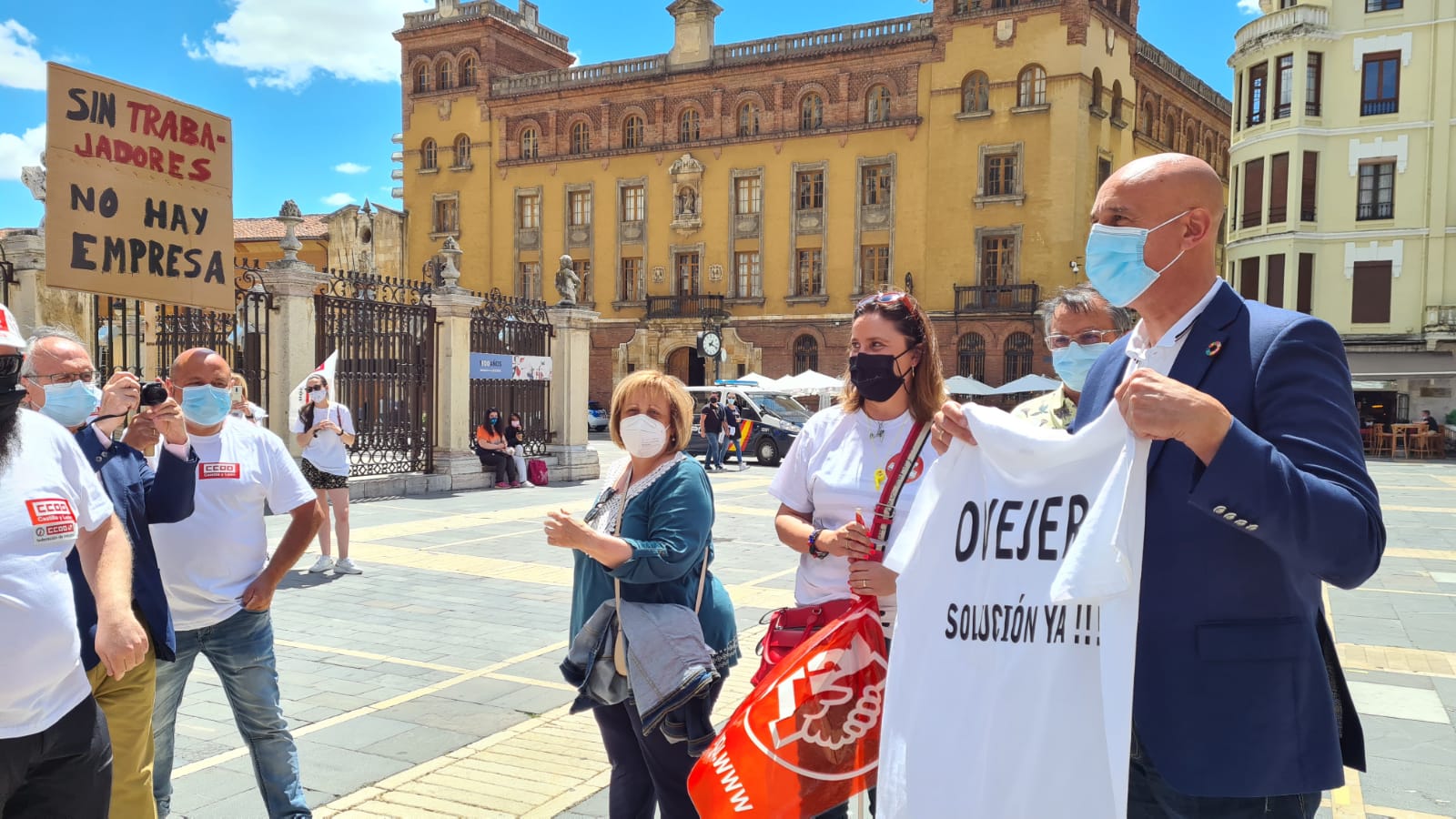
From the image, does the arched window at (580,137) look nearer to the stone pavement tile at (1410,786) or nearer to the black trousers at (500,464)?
the black trousers at (500,464)

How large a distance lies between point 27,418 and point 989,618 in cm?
240

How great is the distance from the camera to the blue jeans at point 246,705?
3787 mm

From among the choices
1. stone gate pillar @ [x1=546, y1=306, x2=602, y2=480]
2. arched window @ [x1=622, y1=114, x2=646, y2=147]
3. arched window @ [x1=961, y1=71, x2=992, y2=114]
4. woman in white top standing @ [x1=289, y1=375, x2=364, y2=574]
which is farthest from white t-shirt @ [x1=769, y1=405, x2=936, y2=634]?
arched window @ [x1=622, y1=114, x2=646, y2=147]

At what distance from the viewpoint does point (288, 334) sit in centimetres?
1424

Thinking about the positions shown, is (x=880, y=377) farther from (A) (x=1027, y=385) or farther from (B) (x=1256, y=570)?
(A) (x=1027, y=385)

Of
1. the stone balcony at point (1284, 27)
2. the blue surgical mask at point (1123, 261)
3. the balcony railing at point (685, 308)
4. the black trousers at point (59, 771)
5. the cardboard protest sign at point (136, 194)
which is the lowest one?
the black trousers at point (59, 771)

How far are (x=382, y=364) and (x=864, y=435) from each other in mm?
14370

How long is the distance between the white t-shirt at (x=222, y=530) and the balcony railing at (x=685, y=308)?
3893cm

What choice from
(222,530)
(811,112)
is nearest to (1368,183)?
(811,112)

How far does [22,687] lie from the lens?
251 centimetres

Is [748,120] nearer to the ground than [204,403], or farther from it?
farther from it

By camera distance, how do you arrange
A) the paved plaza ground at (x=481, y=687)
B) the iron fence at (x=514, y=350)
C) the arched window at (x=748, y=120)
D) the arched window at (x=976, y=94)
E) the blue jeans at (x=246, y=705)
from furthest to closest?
the arched window at (x=748, y=120) → the arched window at (x=976, y=94) → the iron fence at (x=514, y=350) → the paved plaza ground at (x=481, y=687) → the blue jeans at (x=246, y=705)

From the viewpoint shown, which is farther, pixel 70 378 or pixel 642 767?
pixel 642 767

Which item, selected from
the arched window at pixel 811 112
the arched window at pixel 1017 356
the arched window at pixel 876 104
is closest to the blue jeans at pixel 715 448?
the arched window at pixel 1017 356
